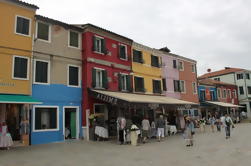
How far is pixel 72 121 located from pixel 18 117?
383cm

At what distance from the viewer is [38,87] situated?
16.0 metres

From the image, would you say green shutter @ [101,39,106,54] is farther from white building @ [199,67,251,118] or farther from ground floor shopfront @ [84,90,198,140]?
white building @ [199,67,251,118]

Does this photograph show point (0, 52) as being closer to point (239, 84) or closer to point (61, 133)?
point (61, 133)

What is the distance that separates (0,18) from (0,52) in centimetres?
208

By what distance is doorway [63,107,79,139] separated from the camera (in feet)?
58.6

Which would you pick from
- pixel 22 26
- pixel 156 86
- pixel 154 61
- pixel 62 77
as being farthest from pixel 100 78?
pixel 154 61

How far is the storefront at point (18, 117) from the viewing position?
1423 centimetres

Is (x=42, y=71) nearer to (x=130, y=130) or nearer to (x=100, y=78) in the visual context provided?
(x=100, y=78)

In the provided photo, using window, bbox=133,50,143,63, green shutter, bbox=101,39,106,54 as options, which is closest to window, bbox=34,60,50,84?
green shutter, bbox=101,39,106,54

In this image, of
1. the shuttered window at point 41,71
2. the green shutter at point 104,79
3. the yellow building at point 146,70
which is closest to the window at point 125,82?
the yellow building at point 146,70

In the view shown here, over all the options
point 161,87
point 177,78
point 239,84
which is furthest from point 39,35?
point 239,84

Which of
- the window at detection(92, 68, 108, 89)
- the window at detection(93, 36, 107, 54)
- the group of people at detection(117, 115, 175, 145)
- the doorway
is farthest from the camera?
the window at detection(93, 36, 107, 54)

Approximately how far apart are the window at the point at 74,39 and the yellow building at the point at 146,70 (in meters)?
6.62

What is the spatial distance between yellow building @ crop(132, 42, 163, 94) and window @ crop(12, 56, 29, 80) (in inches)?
415
